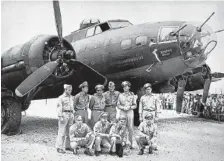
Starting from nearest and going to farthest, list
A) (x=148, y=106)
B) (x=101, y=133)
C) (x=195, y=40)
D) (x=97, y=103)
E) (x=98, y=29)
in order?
(x=101, y=133) < (x=148, y=106) < (x=97, y=103) < (x=195, y=40) < (x=98, y=29)

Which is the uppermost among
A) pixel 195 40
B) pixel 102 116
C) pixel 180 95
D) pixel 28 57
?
pixel 195 40

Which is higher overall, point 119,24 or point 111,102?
point 119,24

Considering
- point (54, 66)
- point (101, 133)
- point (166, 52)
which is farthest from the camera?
point (166, 52)

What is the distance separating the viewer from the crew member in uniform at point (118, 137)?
641 centimetres

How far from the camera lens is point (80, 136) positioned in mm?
6496

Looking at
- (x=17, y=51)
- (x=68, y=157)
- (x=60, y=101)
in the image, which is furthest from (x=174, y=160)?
(x=17, y=51)

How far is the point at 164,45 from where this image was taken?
784 centimetres

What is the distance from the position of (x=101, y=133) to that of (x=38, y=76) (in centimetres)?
237

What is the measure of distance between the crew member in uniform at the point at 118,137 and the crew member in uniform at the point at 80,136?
1.56 feet

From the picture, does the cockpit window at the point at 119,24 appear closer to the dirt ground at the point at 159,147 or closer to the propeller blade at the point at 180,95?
the propeller blade at the point at 180,95

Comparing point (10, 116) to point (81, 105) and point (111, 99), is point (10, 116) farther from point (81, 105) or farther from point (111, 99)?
point (111, 99)

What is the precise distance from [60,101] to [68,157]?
136 centimetres

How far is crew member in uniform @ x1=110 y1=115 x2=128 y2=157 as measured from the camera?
641cm

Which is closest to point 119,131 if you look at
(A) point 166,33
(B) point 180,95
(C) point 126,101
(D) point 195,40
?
(C) point 126,101
